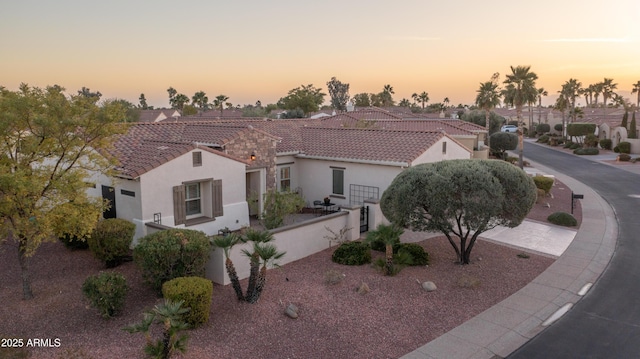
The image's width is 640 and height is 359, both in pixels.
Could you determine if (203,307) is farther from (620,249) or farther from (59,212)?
(620,249)

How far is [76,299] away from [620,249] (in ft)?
61.9

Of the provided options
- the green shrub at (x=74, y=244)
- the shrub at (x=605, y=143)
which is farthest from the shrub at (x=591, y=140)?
the green shrub at (x=74, y=244)

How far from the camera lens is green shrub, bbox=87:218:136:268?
14211mm

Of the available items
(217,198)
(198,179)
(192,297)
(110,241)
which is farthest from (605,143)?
(192,297)

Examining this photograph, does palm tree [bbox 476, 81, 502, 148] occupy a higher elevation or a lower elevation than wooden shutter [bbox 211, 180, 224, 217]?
higher

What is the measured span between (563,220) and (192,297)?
59.7 feet

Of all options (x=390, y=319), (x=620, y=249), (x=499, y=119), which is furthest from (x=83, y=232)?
(x=499, y=119)

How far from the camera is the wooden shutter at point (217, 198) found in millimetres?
18453

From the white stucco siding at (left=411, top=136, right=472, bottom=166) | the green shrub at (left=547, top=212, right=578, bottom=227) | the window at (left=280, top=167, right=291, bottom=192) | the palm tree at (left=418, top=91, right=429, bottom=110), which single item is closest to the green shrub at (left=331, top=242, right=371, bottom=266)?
the white stucco siding at (left=411, top=136, right=472, bottom=166)

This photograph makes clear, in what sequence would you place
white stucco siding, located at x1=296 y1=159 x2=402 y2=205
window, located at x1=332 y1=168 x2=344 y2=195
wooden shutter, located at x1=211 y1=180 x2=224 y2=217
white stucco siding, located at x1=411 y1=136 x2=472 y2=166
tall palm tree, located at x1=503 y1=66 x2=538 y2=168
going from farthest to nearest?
tall palm tree, located at x1=503 y1=66 x2=538 y2=168
window, located at x1=332 y1=168 x2=344 y2=195
white stucco siding, located at x1=411 y1=136 x2=472 y2=166
white stucco siding, located at x1=296 y1=159 x2=402 y2=205
wooden shutter, located at x1=211 y1=180 x2=224 y2=217

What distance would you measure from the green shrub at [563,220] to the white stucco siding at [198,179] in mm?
14208

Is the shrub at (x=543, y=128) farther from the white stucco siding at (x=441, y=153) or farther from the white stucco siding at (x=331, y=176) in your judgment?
the white stucco siding at (x=331, y=176)

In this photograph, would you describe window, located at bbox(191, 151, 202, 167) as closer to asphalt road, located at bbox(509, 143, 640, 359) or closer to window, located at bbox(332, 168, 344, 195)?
window, located at bbox(332, 168, 344, 195)

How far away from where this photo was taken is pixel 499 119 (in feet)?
198
